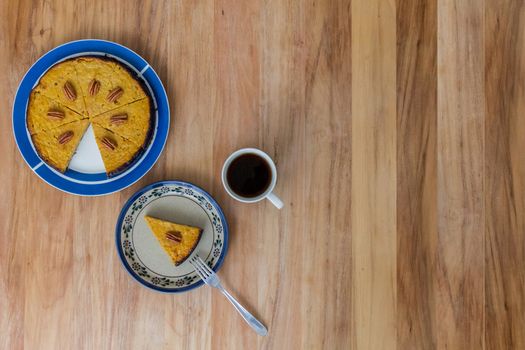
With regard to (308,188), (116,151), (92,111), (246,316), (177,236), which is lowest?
(246,316)

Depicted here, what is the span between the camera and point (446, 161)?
1191 mm

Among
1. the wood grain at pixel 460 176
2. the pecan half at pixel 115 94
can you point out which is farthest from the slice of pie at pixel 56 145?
the wood grain at pixel 460 176

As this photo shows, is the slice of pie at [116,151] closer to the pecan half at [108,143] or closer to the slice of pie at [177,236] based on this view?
the pecan half at [108,143]

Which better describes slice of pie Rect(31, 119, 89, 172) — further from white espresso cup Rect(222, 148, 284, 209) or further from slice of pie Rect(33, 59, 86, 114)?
white espresso cup Rect(222, 148, 284, 209)

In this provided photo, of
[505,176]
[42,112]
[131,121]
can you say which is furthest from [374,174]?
[42,112]

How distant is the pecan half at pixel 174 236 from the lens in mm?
1103

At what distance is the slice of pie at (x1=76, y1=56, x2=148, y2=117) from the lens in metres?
1.09

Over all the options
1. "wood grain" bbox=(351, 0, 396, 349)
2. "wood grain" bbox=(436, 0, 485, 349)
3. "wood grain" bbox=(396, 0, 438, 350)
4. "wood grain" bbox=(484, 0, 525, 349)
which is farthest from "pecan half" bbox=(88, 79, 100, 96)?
"wood grain" bbox=(484, 0, 525, 349)

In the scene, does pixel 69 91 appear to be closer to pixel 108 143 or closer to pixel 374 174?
pixel 108 143

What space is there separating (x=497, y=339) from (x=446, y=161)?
0.51m

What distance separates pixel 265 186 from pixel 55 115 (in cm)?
55

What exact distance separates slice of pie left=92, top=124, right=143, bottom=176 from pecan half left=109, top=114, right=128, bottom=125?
0.10 feet

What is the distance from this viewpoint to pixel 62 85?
1087 millimetres

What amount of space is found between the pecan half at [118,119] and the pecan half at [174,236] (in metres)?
0.30
